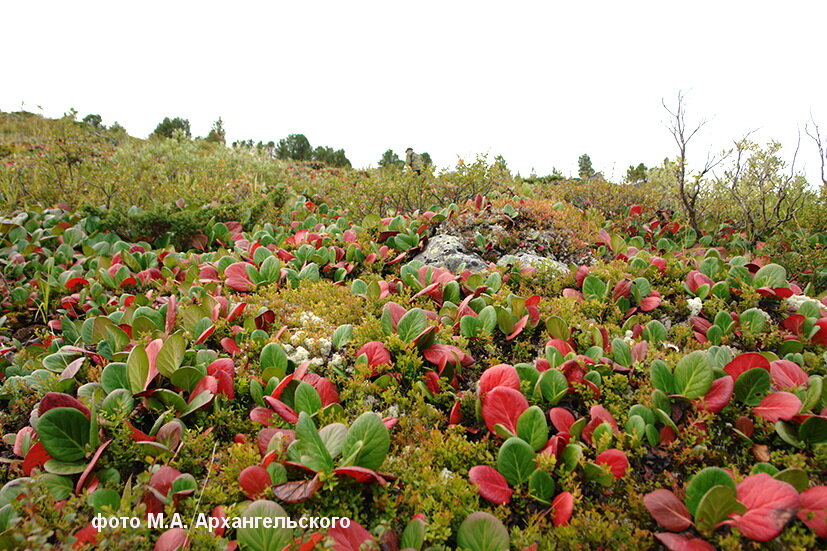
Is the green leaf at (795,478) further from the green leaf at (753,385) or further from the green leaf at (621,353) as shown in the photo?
the green leaf at (621,353)

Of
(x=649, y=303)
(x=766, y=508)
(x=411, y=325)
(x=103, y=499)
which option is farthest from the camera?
(x=649, y=303)

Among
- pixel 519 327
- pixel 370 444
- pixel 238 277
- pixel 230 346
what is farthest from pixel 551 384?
pixel 238 277

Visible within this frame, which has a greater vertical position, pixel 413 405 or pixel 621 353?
pixel 621 353

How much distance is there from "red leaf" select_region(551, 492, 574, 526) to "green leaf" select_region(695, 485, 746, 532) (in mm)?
429

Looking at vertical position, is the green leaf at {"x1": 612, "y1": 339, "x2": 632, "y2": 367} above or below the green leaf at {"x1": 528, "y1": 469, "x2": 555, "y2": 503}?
above

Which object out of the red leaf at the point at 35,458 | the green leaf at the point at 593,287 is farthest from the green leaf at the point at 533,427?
the red leaf at the point at 35,458

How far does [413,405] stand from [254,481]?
2.80 feet

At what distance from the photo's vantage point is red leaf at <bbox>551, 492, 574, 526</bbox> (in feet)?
5.56

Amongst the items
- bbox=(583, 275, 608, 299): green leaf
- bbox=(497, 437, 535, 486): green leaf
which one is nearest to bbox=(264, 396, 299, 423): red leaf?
bbox=(497, 437, 535, 486): green leaf

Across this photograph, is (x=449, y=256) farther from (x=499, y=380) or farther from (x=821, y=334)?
(x=821, y=334)

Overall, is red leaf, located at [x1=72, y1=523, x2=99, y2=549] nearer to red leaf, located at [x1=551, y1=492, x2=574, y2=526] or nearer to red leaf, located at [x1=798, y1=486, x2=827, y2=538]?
red leaf, located at [x1=551, y1=492, x2=574, y2=526]

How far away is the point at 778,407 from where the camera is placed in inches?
82.0

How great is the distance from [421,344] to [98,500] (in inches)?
64.3

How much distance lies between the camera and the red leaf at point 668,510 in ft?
5.37
